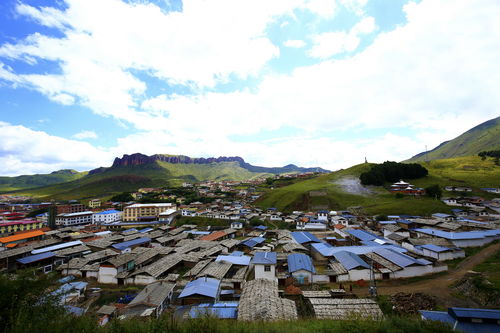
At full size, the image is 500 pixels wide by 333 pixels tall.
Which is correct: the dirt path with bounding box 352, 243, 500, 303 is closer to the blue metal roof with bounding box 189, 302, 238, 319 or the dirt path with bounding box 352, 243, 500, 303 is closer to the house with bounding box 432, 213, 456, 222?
the blue metal roof with bounding box 189, 302, 238, 319

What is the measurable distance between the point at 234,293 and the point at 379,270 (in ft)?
51.7

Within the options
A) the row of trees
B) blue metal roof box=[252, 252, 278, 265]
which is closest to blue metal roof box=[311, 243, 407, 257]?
blue metal roof box=[252, 252, 278, 265]

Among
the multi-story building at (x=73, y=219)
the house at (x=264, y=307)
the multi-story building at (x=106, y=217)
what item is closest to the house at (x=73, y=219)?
the multi-story building at (x=73, y=219)

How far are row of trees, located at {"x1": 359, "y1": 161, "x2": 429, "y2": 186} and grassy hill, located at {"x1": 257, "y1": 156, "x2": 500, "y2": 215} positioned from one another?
2.68 metres

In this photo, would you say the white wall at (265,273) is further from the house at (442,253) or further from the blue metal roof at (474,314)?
the house at (442,253)

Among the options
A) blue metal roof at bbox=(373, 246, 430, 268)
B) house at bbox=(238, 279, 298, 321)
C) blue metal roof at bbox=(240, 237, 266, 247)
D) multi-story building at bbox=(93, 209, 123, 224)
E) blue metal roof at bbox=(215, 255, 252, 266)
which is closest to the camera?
house at bbox=(238, 279, 298, 321)

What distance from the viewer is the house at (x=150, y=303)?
16.6 meters

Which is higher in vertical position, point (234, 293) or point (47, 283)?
point (47, 283)

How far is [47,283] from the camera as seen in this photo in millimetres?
9703

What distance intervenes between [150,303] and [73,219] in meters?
73.1

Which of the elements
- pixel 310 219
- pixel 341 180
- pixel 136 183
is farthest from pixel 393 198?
pixel 136 183

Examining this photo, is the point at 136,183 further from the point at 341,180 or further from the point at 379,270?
the point at 379,270

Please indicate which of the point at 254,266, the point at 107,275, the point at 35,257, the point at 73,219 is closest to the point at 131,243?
the point at 35,257

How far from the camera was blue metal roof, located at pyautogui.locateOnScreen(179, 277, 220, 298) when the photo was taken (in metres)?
18.5
